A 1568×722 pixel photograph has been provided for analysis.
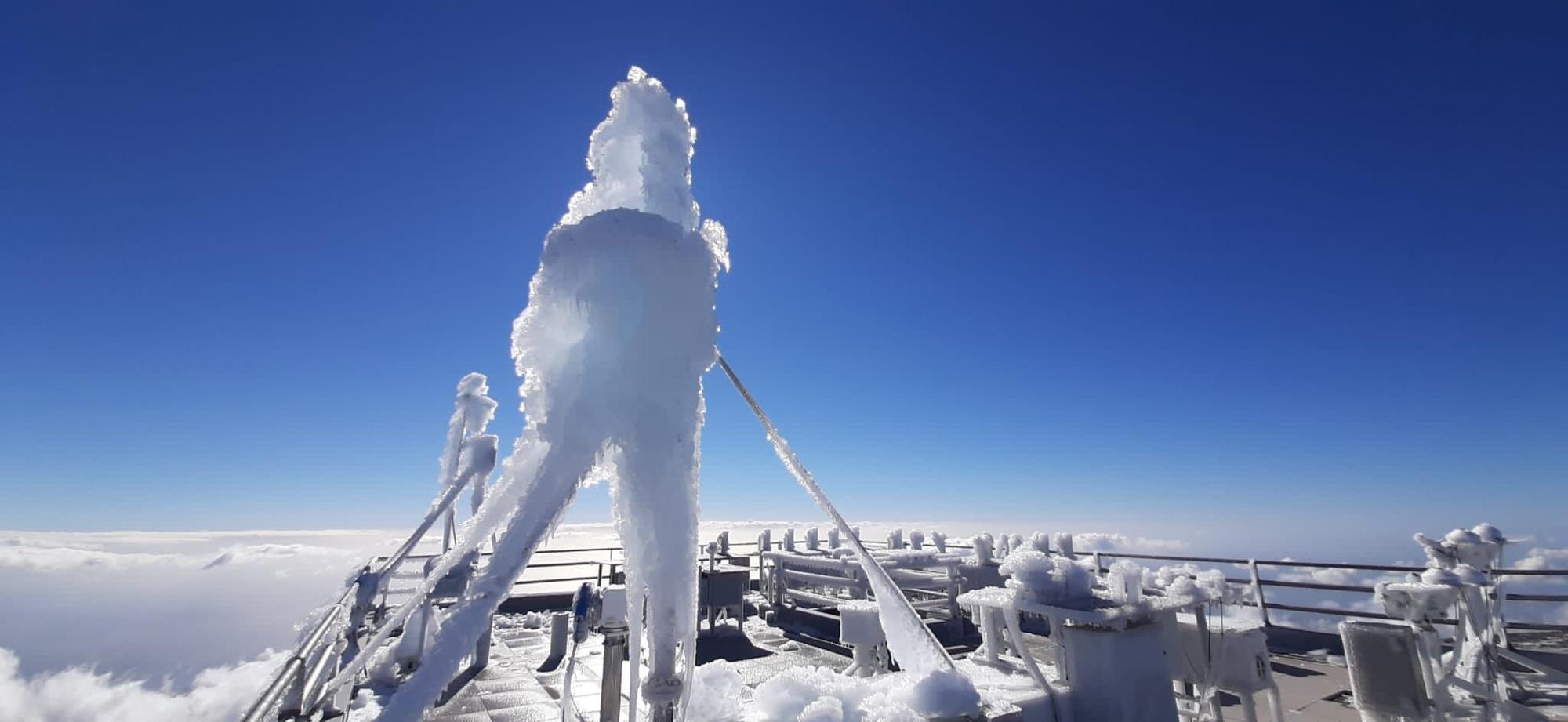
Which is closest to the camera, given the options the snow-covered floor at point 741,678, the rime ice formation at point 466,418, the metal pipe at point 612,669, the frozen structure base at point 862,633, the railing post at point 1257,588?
the metal pipe at point 612,669

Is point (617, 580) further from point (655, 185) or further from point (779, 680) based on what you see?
point (655, 185)

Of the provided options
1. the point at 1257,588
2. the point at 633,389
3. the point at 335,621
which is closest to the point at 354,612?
the point at 335,621

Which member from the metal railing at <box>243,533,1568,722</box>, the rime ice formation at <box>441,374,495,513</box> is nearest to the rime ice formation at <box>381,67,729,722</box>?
the metal railing at <box>243,533,1568,722</box>

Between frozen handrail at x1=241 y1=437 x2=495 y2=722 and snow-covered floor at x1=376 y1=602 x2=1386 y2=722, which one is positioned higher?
frozen handrail at x1=241 y1=437 x2=495 y2=722

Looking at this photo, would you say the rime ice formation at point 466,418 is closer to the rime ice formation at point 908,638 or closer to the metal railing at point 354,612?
the metal railing at point 354,612

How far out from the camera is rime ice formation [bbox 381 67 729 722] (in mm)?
3219

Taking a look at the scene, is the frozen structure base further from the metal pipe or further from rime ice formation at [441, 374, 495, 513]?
rime ice formation at [441, 374, 495, 513]

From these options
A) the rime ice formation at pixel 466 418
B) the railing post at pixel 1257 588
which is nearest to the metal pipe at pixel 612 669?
the rime ice formation at pixel 466 418

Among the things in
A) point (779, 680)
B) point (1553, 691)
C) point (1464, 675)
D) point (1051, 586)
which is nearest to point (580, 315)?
point (779, 680)

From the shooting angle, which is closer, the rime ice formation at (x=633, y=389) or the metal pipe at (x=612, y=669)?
the rime ice formation at (x=633, y=389)

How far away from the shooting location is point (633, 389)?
11.0ft

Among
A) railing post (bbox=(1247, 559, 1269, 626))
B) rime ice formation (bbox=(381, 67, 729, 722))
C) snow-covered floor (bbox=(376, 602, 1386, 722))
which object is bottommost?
snow-covered floor (bbox=(376, 602, 1386, 722))

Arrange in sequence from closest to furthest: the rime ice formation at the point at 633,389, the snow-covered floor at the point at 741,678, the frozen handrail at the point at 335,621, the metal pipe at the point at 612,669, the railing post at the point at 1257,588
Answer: the frozen handrail at the point at 335,621 < the rime ice formation at the point at 633,389 < the metal pipe at the point at 612,669 < the snow-covered floor at the point at 741,678 < the railing post at the point at 1257,588

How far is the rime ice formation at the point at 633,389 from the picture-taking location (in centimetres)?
322
